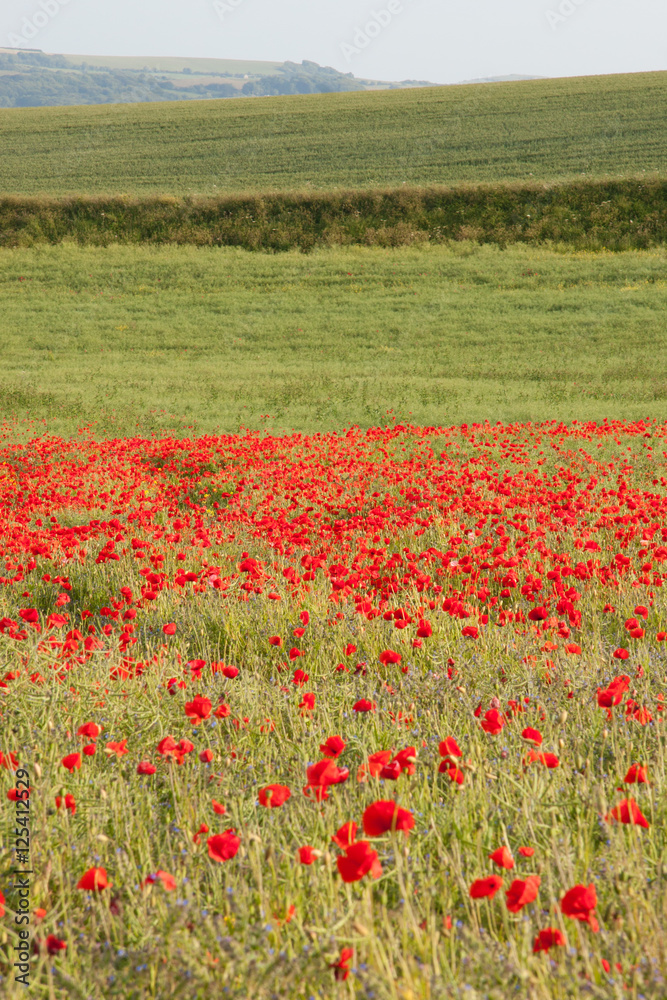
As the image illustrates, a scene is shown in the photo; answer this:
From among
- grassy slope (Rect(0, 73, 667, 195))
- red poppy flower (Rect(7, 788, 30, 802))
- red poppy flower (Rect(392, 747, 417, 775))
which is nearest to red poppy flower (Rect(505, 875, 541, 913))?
red poppy flower (Rect(392, 747, 417, 775))

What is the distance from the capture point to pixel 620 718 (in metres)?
2.80

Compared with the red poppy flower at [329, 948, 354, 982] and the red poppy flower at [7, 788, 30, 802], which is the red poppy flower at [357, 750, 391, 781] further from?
the red poppy flower at [7, 788, 30, 802]

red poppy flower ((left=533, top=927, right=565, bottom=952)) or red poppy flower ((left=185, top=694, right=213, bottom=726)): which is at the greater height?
red poppy flower ((left=533, top=927, right=565, bottom=952))

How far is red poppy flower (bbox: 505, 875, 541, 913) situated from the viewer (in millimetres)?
1356

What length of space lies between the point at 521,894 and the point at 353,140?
1964 inches

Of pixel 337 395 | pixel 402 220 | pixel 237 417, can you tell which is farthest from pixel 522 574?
pixel 402 220

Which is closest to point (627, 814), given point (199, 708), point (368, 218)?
point (199, 708)

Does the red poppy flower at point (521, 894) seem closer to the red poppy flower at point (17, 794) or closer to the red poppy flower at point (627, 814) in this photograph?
the red poppy flower at point (627, 814)

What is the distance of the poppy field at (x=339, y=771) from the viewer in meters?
1.53

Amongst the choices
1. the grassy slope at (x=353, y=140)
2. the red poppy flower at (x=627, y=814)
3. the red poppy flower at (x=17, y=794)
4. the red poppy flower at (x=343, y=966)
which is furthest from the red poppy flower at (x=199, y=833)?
the grassy slope at (x=353, y=140)

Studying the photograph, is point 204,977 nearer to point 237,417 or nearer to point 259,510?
point 259,510

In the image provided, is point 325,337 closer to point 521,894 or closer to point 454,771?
point 454,771

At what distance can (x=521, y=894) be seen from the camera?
139 cm

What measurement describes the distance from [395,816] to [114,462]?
9.43 metres
